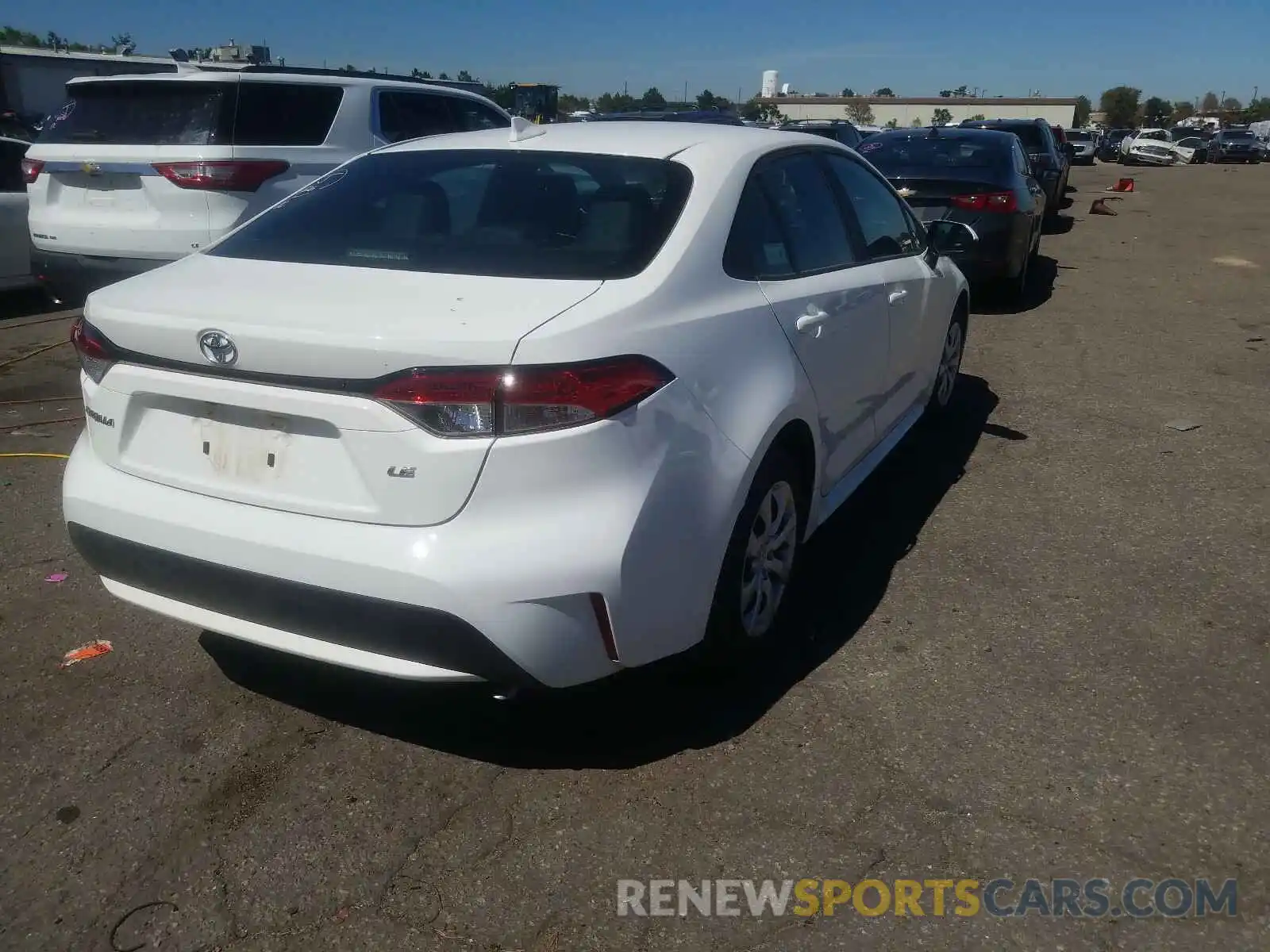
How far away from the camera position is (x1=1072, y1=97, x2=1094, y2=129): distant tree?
103 metres

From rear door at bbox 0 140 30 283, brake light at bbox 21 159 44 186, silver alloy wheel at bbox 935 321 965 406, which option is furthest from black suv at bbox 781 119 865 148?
brake light at bbox 21 159 44 186

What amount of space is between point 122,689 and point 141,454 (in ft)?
3.03

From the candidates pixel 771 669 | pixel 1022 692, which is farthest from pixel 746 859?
pixel 1022 692

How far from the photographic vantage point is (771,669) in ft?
11.4

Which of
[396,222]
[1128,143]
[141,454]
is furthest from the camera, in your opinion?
[1128,143]

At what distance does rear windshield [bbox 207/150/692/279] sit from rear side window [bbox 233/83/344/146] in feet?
12.5

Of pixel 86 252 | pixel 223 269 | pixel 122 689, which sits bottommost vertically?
pixel 122 689

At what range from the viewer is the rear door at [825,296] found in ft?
11.3

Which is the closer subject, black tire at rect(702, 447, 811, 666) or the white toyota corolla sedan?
the white toyota corolla sedan

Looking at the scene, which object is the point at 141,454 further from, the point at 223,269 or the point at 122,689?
the point at 122,689

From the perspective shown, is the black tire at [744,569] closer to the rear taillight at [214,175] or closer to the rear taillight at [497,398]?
the rear taillight at [497,398]

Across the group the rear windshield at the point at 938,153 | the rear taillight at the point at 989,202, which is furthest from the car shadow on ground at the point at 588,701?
the rear windshield at the point at 938,153

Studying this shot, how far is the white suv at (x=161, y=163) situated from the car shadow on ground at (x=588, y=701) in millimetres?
4155

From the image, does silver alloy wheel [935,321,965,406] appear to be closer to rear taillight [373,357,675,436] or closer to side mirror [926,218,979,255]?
side mirror [926,218,979,255]
